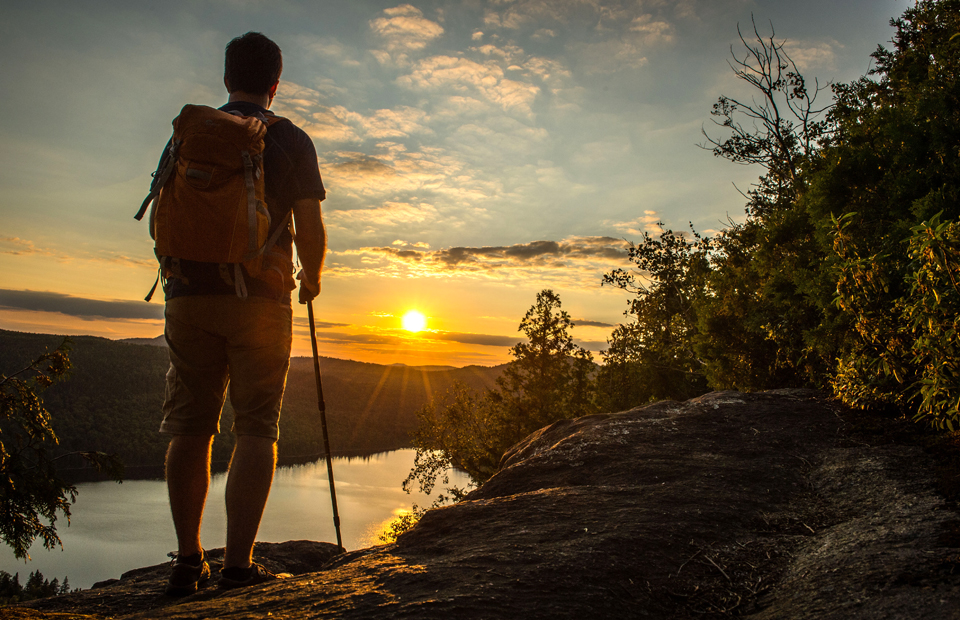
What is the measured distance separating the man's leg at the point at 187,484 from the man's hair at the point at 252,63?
1746 millimetres

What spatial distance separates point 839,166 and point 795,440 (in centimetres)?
249

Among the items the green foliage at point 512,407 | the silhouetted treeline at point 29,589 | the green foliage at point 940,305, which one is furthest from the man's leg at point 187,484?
the silhouetted treeline at point 29,589

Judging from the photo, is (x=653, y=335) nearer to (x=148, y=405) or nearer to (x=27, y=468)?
(x=27, y=468)

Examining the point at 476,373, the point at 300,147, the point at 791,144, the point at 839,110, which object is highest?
the point at 791,144

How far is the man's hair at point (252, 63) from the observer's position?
2.63 meters

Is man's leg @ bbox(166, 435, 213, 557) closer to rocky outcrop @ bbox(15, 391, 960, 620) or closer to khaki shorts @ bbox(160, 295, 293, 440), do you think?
khaki shorts @ bbox(160, 295, 293, 440)

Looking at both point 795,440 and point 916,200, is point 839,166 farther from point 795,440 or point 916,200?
point 795,440

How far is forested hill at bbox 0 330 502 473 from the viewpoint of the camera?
7944cm

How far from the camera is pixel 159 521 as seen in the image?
60.0 m

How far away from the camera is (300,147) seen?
8.48 ft

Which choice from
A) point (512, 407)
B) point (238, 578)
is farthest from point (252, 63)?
point (512, 407)

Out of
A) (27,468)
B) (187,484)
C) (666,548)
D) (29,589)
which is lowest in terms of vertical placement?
(29,589)

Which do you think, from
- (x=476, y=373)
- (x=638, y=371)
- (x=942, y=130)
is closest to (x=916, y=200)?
(x=942, y=130)

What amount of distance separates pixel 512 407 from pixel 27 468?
20.9 meters
